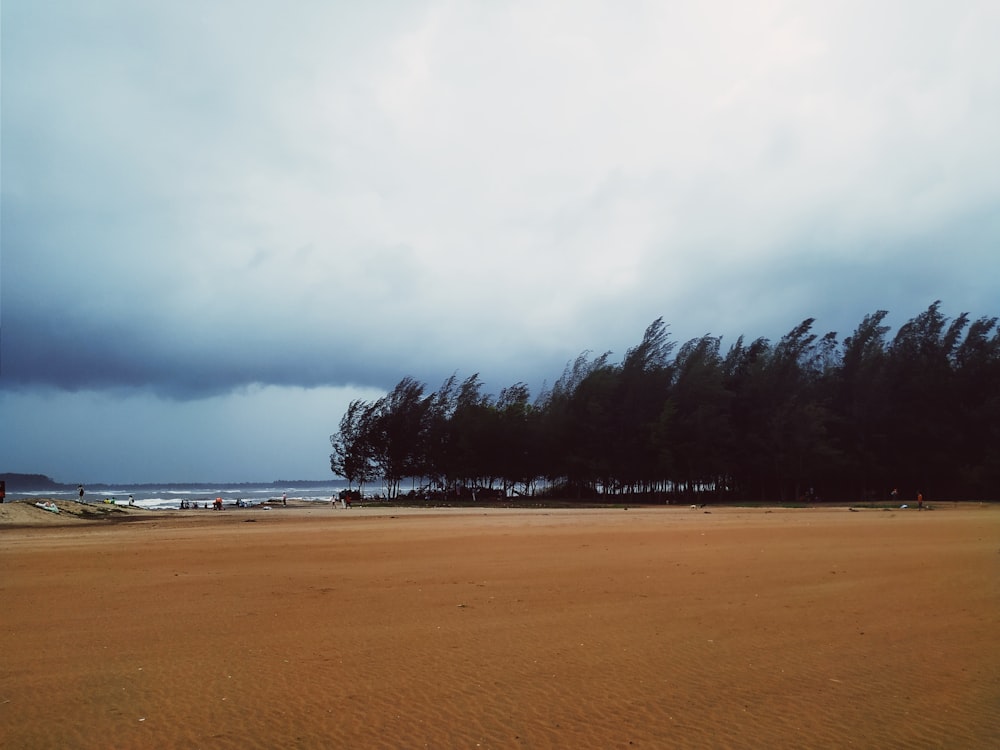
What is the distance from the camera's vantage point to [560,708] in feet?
19.2

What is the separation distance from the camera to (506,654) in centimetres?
744

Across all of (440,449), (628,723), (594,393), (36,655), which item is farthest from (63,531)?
(440,449)

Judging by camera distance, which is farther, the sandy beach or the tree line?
the tree line

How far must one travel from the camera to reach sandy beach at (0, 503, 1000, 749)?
5418 mm

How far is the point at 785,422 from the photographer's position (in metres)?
56.4

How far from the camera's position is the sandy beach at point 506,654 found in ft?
17.8

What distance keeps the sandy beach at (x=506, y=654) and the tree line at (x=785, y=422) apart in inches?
1784

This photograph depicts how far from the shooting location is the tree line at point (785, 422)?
2248 inches

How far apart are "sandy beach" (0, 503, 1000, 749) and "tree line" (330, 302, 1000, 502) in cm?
4531

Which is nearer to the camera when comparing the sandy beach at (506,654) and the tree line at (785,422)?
the sandy beach at (506,654)

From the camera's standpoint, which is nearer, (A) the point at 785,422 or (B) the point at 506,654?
(B) the point at 506,654

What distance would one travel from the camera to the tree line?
187 feet

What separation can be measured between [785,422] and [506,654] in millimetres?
54264

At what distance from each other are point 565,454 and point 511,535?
153 ft
